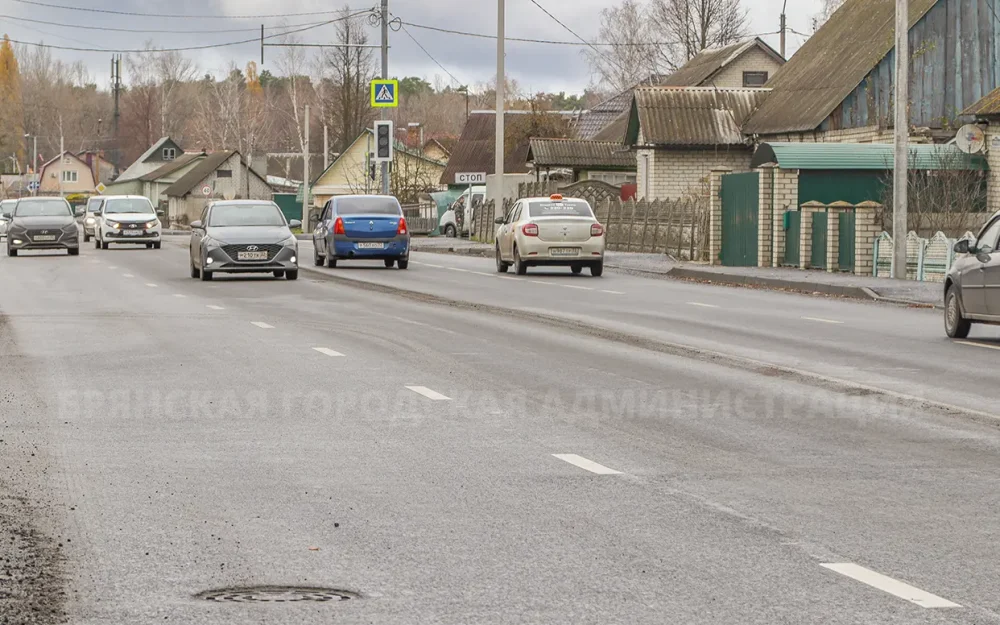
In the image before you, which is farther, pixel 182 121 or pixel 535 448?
pixel 182 121

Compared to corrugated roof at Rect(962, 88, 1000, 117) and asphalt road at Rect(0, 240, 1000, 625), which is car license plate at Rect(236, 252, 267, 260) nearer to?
asphalt road at Rect(0, 240, 1000, 625)

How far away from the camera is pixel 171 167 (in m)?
153

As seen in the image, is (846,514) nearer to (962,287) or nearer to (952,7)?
(962,287)

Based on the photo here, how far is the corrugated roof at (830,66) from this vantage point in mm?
48938

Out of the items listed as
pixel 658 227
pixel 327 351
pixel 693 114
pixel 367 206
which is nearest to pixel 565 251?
pixel 367 206

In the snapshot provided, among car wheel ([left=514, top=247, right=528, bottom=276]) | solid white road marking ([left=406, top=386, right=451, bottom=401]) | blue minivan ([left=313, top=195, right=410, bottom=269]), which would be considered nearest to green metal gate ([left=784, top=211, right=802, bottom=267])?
car wheel ([left=514, top=247, right=528, bottom=276])

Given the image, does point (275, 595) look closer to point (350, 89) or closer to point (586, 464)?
point (586, 464)

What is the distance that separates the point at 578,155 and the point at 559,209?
35.5 metres

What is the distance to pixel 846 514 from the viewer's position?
25.3 ft

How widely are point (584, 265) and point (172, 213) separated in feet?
362

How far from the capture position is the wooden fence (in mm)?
43500

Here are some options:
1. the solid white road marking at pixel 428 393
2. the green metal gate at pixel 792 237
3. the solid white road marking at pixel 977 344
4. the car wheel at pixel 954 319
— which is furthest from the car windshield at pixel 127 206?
the solid white road marking at pixel 428 393

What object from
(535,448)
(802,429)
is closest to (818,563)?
(535,448)

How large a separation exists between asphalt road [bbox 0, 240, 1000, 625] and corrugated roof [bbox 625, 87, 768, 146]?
38009 millimetres
